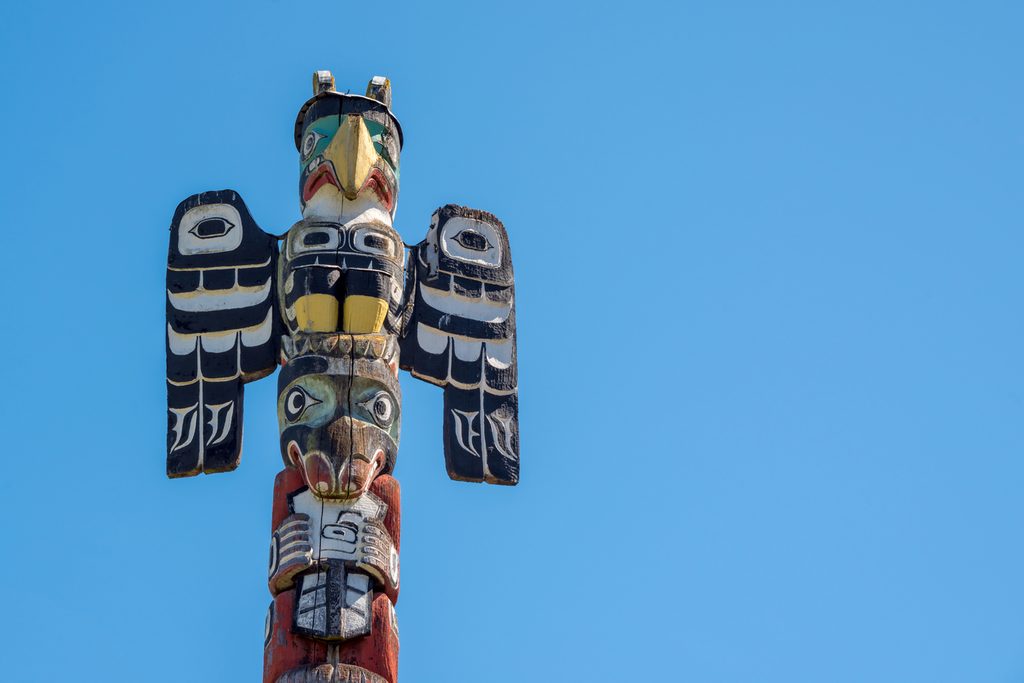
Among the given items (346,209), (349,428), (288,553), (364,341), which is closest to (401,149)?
(346,209)

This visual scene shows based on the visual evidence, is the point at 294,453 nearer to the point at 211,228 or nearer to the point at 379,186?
the point at 211,228

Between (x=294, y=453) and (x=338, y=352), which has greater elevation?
(x=338, y=352)

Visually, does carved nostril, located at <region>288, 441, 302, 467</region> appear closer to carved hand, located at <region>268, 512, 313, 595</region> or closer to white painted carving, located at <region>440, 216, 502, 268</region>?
carved hand, located at <region>268, 512, 313, 595</region>

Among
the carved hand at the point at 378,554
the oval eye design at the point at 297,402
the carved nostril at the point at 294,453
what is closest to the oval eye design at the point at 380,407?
the oval eye design at the point at 297,402

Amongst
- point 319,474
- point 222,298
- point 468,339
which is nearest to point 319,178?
point 222,298

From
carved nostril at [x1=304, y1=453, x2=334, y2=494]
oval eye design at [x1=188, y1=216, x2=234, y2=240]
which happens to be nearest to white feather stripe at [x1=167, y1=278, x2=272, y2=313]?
oval eye design at [x1=188, y1=216, x2=234, y2=240]

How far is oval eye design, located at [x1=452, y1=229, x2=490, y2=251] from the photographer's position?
9906 millimetres

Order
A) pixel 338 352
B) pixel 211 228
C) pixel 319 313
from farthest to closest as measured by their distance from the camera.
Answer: pixel 211 228
pixel 319 313
pixel 338 352

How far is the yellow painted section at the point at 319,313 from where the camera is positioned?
904 centimetres

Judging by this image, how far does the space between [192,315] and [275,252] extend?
0.63 metres

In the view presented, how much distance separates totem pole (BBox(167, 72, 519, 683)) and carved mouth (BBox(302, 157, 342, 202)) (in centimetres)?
1

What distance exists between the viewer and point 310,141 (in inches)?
395

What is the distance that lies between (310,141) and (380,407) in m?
2.13

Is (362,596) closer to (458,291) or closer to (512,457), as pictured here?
(512,457)
